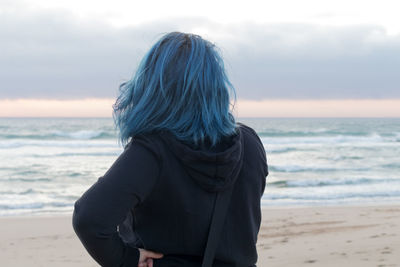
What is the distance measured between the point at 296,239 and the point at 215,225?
5.22 m

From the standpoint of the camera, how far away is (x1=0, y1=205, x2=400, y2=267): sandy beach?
5395 millimetres

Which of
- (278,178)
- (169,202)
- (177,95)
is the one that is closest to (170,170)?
(169,202)

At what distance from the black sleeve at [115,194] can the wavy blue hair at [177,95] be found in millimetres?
93

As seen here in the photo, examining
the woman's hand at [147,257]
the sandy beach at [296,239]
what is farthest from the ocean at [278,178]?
the woman's hand at [147,257]

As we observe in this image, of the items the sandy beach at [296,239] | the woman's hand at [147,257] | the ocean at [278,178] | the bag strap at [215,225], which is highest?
the bag strap at [215,225]

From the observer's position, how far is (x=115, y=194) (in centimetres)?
125

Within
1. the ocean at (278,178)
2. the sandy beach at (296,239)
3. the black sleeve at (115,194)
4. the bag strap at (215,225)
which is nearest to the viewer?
the black sleeve at (115,194)

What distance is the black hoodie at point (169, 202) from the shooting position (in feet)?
4.13

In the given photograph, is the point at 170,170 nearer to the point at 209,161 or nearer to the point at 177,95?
the point at 209,161

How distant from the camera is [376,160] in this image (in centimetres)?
1928

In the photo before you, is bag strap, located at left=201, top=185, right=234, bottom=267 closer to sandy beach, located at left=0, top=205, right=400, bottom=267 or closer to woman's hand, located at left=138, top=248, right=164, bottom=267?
woman's hand, located at left=138, top=248, right=164, bottom=267

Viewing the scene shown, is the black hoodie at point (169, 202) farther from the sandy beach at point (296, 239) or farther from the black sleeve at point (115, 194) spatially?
the sandy beach at point (296, 239)

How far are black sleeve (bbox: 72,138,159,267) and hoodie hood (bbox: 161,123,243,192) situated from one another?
0.24 ft

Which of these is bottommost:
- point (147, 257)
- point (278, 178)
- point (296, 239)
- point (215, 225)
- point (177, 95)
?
point (278, 178)
